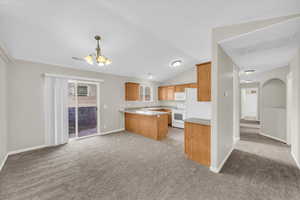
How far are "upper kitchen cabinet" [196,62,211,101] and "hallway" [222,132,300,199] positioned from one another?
4.86 ft

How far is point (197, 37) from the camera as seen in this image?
104 inches

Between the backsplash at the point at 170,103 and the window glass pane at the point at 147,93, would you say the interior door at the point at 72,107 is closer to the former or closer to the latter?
the window glass pane at the point at 147,93

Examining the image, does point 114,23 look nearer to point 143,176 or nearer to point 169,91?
point 143,176

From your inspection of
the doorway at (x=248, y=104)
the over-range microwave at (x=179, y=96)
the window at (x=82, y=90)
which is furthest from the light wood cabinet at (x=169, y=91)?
the doorway at (x=248, y=104)

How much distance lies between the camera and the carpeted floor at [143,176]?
164 cm

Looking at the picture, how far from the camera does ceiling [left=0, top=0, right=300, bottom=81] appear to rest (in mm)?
1720

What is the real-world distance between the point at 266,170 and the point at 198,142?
131cm

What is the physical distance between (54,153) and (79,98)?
181cm

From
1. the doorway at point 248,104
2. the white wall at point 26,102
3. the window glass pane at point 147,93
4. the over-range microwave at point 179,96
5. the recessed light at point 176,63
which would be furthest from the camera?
the doorway at point 248,104

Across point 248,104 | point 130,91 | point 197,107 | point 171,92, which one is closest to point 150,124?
point 197,107

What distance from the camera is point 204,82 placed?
2.43 m

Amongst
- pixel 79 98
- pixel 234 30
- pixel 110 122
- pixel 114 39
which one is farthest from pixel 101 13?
pixel 110 122

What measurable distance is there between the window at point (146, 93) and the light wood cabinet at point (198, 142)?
361 centimetres

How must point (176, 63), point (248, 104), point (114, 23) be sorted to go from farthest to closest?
point (248, 104), point (176, 63), point (114, 23)
